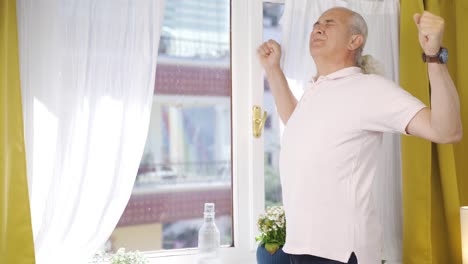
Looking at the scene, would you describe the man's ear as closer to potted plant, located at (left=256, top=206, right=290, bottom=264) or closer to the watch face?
the watch face

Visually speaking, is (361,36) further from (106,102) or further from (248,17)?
(106,102)

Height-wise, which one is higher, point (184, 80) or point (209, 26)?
point (209, 26)

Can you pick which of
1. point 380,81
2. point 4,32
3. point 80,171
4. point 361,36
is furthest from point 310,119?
point 4,32

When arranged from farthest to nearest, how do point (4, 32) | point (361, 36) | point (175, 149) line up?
point (175, 149), point (4, 32), point (361, 36)

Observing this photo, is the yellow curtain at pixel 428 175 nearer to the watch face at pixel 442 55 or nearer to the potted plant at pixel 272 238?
the potted plant at pixel 272 238

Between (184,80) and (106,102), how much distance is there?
1.29 ft

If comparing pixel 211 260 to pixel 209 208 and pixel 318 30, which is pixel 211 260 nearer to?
pixel 209 208

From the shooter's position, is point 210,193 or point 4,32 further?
point 210,193

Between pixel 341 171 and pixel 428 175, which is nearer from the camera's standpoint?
pixel 341 171

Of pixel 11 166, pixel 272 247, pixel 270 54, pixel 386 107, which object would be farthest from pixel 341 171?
pixel 11 166

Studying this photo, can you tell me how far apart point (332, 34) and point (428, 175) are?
0.98m

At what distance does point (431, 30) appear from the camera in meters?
1.15

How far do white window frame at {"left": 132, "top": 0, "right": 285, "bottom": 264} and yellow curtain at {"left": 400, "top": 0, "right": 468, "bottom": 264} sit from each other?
677 millimetres

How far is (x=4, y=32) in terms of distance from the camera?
1606 millimetres
